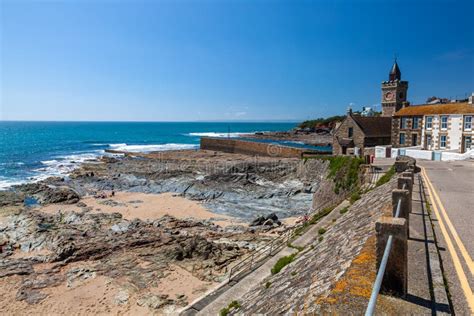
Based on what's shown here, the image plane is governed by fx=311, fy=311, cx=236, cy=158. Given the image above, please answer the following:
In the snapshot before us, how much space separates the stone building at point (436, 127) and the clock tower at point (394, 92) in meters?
13.5

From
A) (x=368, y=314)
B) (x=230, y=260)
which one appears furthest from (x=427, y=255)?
(x=230, y=260)

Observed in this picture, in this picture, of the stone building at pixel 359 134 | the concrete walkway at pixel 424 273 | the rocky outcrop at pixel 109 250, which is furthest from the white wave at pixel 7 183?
the concrete walkway at pixel 424 273

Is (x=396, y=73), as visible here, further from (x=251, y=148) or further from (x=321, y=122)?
(x=321, y=122)

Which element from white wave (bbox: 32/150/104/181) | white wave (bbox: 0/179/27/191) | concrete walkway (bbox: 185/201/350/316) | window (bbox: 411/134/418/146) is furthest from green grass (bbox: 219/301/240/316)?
white wave (bbox: 32/150/104/181)

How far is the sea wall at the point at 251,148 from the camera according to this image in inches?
2034

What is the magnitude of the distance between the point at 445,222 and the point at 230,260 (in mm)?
10695

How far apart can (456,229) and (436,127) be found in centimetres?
2580

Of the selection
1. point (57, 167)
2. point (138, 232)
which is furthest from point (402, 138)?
point (57, 167)

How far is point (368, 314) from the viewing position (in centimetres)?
278

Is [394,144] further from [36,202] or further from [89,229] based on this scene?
[36,202]

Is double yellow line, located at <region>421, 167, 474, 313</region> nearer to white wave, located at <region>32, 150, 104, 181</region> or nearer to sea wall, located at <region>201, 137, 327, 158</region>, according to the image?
sea wall, located at <region>201, 137, 327, 158</region>

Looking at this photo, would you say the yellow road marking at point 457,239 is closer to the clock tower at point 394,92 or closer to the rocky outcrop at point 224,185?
the rocky outcrop at point 224,185

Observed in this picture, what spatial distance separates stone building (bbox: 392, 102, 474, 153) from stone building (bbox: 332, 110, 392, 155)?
4067 millimetres

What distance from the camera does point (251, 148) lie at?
206 ft
